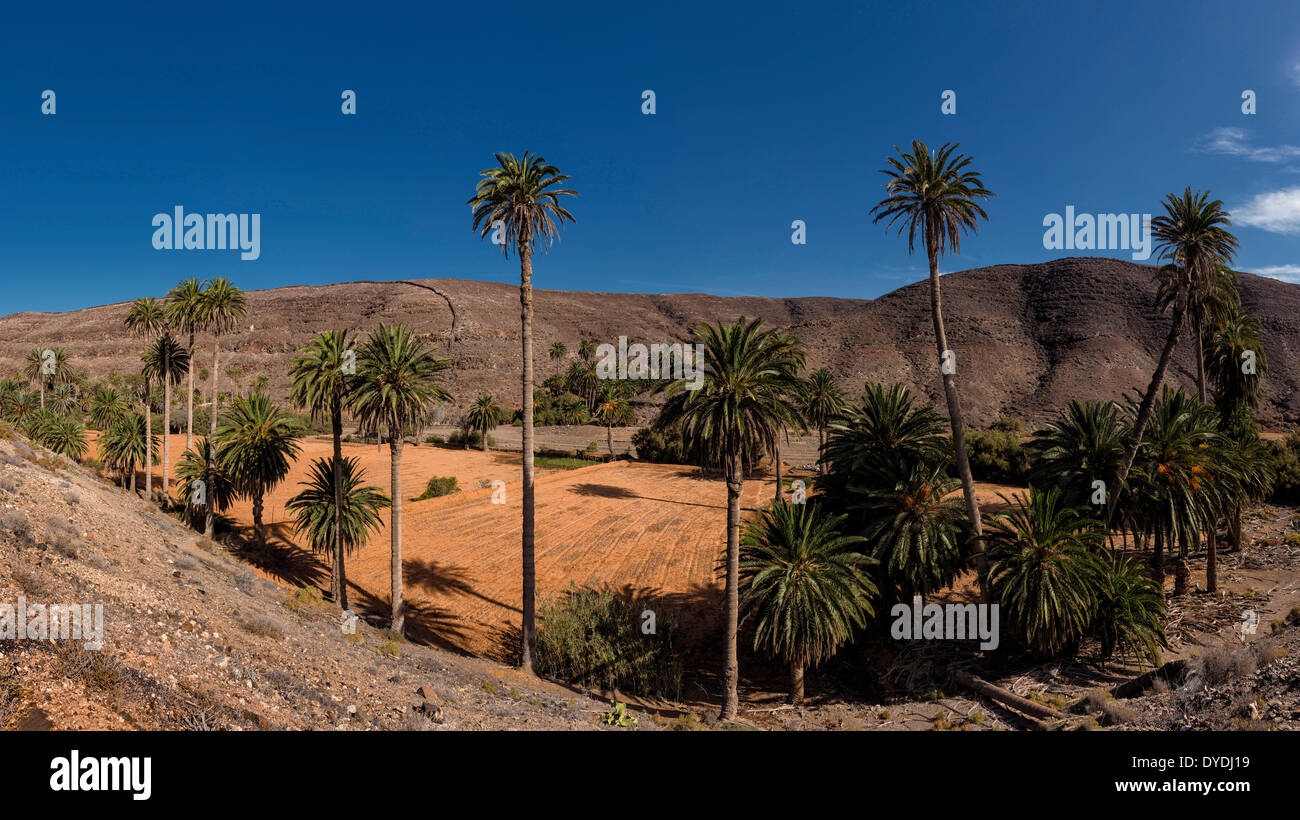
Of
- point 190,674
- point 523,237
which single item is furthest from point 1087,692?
point 523,237

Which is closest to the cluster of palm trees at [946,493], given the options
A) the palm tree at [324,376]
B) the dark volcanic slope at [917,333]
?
the palm tree at [324,376]

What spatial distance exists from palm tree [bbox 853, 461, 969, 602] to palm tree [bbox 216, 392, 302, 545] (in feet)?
93.3

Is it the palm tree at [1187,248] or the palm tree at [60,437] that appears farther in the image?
the palm tree at [60,437]

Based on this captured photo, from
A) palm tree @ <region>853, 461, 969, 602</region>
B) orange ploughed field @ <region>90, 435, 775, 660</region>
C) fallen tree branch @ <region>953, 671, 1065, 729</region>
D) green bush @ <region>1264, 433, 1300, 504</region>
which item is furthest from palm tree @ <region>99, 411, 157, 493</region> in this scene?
green bush @ <region>1264, 433, 1300, 504</region>

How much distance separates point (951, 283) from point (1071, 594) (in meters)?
137

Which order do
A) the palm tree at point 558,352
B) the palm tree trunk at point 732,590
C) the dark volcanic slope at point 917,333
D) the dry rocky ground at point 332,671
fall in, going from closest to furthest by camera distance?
the dry rocky ground at point 332,671 → the palm tree trunk at point 732,590 → the dark volcanic slope at point 917,333 → the palm tree at point 558,352

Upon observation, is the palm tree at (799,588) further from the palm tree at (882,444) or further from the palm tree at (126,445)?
the palm tree at (126,445)

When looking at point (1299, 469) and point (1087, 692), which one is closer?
point (1087, 692)

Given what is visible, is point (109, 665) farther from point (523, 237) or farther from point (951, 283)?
point (951, 283)

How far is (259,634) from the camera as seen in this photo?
40.1ft

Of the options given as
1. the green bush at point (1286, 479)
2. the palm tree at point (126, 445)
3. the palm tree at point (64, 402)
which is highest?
the palm tree at point (64, 402)

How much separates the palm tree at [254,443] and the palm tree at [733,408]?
909 inches

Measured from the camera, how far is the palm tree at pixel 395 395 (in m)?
21.8
